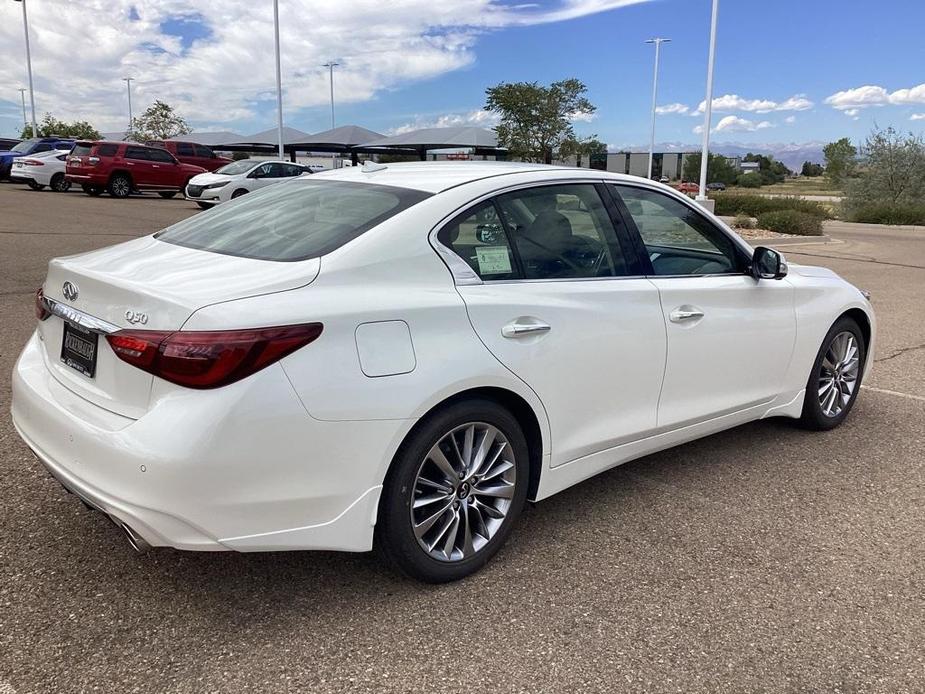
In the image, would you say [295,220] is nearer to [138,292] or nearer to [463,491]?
[138,292]

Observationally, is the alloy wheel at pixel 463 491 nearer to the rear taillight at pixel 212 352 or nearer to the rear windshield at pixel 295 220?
the rear taillight at pixel 212 352

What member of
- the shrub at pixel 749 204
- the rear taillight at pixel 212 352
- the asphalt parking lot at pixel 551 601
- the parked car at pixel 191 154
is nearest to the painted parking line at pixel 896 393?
the asphalt parking lot at pixel 551 601

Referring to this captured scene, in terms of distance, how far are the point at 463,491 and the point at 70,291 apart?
167 centimetres

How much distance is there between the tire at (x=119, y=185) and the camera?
26141 mm

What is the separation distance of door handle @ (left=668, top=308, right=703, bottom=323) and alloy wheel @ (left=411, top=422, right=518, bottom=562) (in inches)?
44.2

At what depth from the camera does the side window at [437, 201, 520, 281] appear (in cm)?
315

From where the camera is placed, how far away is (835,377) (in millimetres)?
5012

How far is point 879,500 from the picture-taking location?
4.06m

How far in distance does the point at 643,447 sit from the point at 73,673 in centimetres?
251

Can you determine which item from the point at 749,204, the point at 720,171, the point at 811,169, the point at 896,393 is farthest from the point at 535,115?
the point at 811,169

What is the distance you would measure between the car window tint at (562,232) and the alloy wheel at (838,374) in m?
2.00

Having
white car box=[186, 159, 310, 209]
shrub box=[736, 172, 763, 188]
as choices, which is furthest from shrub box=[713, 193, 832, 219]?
shrub box=[736, 172, 763, 188]

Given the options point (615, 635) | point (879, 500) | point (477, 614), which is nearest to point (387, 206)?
point (477, 614)

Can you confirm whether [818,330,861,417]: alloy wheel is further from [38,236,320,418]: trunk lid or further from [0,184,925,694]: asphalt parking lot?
[38,236,320,418]: trunk lid
